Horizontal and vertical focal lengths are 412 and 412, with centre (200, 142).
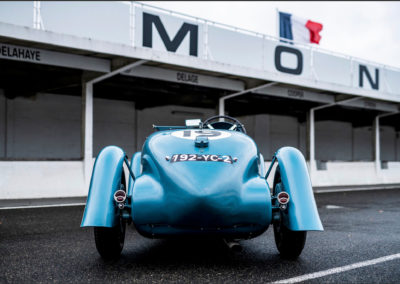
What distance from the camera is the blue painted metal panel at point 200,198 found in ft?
11.5

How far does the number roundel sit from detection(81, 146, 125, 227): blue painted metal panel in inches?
26.7

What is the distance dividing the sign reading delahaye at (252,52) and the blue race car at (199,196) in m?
8.43

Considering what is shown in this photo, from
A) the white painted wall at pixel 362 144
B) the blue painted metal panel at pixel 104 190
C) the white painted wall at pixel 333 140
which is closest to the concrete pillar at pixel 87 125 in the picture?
the blue painted metal panel at pixel 104 190

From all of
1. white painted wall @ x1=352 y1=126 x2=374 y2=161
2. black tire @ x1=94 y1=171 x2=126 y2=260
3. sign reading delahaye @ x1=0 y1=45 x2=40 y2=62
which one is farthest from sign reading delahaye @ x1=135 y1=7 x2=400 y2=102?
white painted wall @ x1=352 y1=126 x2=374 y2=161

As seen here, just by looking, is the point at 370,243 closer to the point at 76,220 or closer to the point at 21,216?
the point at 76,220

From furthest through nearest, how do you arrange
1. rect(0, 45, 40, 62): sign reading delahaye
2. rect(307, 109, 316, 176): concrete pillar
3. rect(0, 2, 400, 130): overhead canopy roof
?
rect(307, 109, 316, 176): concrete pillar, rect(0, 2, 400, 130): overhead canopy roof, rect(0, 45, 40, 62): sign reading delahaye

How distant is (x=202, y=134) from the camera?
166 inches

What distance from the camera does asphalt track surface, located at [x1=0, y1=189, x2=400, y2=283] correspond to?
353 centimetres

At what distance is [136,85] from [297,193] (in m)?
11.9

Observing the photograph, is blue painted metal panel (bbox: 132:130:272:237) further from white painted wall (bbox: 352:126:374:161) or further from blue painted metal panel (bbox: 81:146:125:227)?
white painted wall (bbox: 352:126:374:161)

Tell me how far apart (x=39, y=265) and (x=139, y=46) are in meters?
8.29

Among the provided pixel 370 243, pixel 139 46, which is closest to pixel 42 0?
pixel 139 46

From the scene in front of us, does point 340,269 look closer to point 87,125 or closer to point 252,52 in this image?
point 87,125

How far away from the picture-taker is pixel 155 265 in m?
3.91
